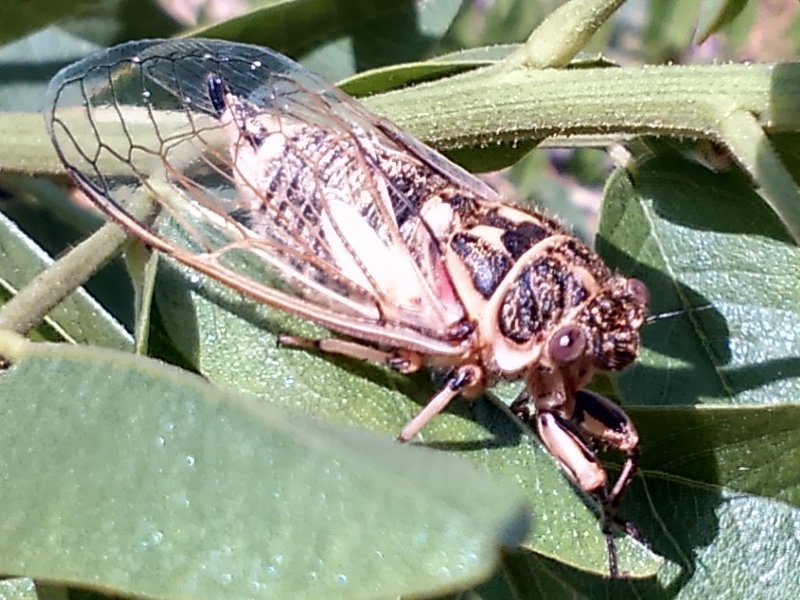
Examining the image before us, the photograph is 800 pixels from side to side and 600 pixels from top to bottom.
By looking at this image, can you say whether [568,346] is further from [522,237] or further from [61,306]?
[61,306]

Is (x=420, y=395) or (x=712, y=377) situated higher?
(x=420, y=395)

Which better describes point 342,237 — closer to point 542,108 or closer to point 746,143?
point 542,108

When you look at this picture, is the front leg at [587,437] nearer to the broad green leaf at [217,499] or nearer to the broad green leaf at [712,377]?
the broad green leaf at [712,377]

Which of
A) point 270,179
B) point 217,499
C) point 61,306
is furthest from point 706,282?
point 217,499

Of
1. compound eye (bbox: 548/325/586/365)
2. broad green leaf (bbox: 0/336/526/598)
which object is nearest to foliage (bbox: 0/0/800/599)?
broad green leaf (bbox: 0/336/526/598)

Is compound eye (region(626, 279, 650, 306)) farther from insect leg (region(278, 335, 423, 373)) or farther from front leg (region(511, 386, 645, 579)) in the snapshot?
insect leg (region(278, 335, 423, 373))
